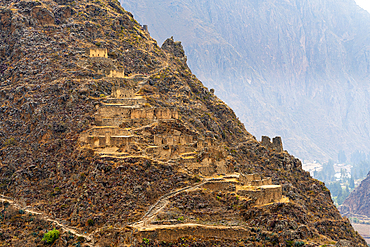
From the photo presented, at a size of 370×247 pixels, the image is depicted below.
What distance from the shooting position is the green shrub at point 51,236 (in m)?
59.6

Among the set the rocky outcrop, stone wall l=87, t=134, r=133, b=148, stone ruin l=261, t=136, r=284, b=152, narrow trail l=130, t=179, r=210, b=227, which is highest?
the rocky outcrop

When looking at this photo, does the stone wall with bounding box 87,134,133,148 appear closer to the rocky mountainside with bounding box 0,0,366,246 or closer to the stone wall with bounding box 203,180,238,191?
the rocky mountainside with bounding box 0,0,366,246

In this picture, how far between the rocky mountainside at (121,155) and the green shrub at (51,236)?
155mm

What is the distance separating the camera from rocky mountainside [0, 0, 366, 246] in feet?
196

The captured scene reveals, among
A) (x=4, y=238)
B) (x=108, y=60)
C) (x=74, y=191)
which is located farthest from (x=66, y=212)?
(x=108, y=60)

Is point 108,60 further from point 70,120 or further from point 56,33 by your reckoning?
point 70,120

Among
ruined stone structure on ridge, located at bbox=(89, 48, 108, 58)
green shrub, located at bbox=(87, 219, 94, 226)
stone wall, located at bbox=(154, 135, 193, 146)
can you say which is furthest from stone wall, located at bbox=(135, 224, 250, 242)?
ruined stone structure on ridge, located at bbox=(89, 48, 108, 58)

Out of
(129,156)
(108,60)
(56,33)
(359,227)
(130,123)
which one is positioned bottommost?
(359,227)

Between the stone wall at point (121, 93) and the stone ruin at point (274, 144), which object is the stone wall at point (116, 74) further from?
the stone ruin at point (274, 144)

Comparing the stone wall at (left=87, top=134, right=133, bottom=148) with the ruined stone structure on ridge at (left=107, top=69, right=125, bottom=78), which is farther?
the ruined stone structure on ridge at (left=107, top=69, right=125, bottom=78)

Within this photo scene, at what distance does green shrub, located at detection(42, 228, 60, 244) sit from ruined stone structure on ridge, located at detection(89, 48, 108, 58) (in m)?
43.9

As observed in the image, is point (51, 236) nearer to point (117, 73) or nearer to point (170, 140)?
point (170, 140)

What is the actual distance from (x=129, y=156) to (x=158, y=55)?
168 feet

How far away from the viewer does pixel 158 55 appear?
114 m
